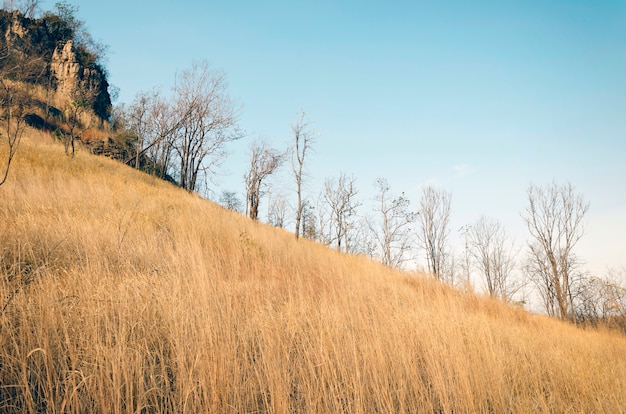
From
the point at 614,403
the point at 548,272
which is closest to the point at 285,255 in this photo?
the point at 614,403

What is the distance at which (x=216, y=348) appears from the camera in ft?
6.83

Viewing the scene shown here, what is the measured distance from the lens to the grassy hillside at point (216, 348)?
179 centimetres

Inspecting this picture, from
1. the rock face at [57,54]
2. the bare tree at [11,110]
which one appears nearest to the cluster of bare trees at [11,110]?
the bare tree at [11,110]

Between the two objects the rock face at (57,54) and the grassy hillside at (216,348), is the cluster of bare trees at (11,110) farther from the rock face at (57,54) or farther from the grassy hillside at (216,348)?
the rock face at (57,54)

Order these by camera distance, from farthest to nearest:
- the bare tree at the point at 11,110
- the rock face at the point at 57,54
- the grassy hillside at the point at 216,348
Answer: the rock face at the point at 57,54 < the bare tree at the point at 11,110 < the grassy hillside at the point at 216,348

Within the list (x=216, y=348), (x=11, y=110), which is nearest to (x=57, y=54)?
(x=11, y=110)

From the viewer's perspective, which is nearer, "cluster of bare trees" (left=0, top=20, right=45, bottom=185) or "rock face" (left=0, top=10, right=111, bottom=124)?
"cluster of bare trees" (left=0, top=20, right=45, bottom=185)

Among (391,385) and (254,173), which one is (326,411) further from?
(254,173)

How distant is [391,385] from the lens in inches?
97.9

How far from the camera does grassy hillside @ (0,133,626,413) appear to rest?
1.79 m

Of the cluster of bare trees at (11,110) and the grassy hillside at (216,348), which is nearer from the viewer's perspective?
the grassy hillside at (216,348)

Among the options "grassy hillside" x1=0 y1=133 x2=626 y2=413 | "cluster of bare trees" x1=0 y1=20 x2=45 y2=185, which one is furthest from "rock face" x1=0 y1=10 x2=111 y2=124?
"grassy hillside" x1=0 y1=133 x2=626 y2=413

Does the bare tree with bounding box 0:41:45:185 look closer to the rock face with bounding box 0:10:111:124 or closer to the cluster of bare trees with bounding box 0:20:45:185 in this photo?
the cluster of bare trees with bounding box 0:20:45:185

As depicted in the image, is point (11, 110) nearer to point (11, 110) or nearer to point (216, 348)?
point (11, 110)
